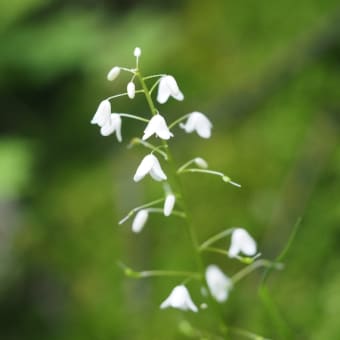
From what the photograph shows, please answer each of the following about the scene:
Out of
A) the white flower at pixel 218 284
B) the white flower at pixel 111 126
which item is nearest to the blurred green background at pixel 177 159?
the white flower at pixel 218 284

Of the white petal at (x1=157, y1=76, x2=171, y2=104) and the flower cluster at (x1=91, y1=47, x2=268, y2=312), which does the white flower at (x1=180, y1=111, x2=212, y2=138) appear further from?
the white petal at (x1=157, y1=76, x2=171, y2=104)

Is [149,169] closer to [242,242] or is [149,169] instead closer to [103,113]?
[103,113]

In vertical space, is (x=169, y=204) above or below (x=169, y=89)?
below

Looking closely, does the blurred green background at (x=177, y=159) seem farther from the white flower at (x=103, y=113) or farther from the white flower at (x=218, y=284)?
the white flower at (x=103, y=113)

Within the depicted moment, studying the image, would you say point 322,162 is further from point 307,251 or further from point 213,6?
point 213,6

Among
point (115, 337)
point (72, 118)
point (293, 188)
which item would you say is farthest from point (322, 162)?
point (72, 118)

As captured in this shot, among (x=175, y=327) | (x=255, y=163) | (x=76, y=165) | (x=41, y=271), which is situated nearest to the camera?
(x=175, y=327)

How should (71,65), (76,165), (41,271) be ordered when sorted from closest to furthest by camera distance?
(41,271), (76,165), (71,65)

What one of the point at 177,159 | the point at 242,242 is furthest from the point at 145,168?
the point at 177,159

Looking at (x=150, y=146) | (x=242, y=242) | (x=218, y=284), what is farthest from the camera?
(x=218, y=284)
